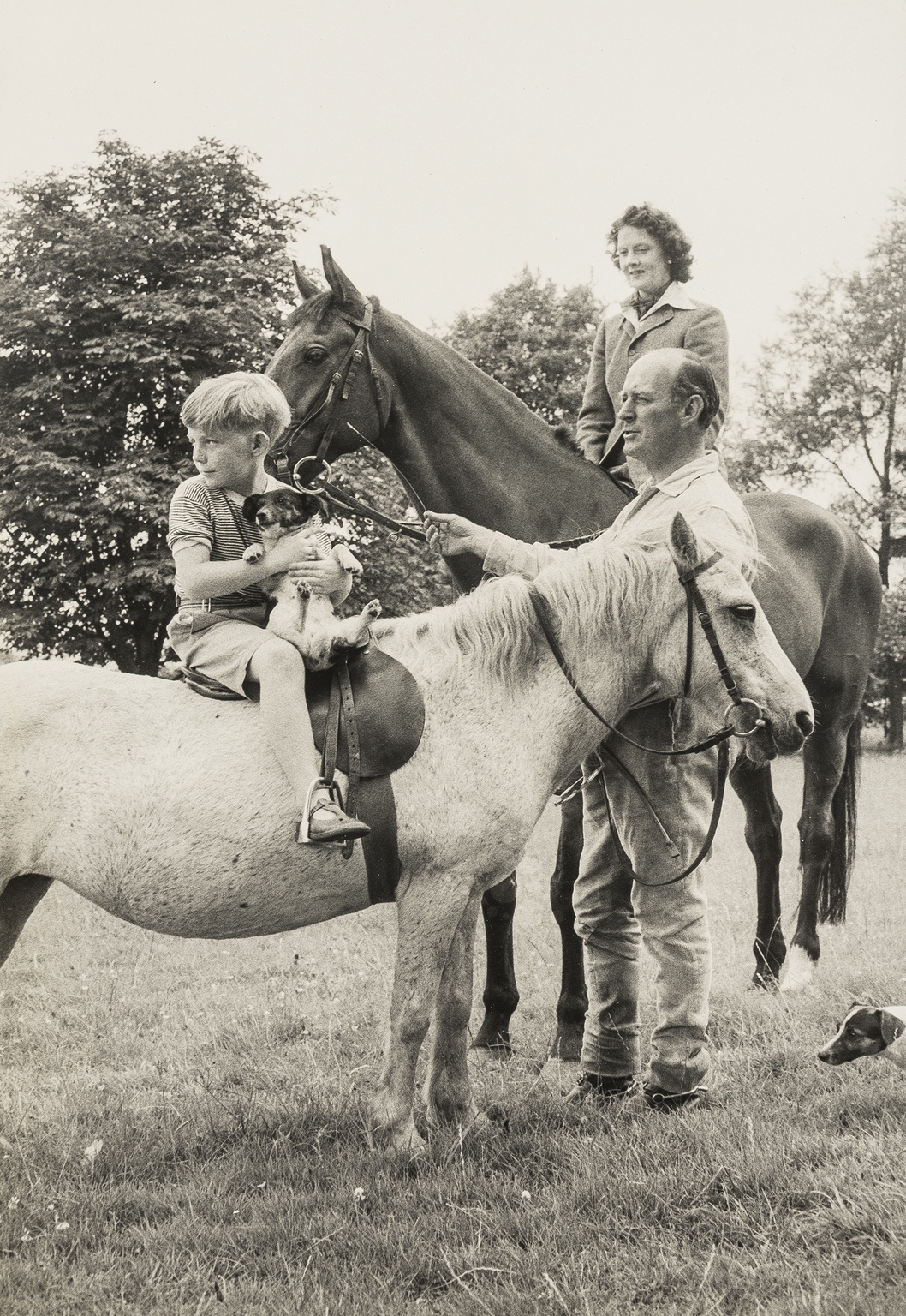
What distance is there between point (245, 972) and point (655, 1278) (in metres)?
4.21

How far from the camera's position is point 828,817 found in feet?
22.4

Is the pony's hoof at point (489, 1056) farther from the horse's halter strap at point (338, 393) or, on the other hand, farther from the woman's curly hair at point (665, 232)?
the woman's curly hair at point (665, 232)

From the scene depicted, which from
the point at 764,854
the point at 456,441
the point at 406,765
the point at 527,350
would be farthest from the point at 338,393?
the point at 527,350

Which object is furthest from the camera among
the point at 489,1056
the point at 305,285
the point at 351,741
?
the point at 305,285

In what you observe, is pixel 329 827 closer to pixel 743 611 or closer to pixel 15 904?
pixel 15 904

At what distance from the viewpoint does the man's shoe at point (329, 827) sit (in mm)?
2910

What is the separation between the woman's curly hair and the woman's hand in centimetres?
181

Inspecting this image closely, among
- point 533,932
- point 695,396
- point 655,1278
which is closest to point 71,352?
point 533,932

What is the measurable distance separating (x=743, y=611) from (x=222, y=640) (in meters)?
1.57

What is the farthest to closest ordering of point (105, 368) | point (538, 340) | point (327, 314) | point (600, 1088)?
point (538, 340), point (105, 368), point (327, 314), point (600, 1088)

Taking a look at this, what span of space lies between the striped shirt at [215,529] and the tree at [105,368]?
16.1m

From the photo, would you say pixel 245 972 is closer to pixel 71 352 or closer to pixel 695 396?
pixel 695 396

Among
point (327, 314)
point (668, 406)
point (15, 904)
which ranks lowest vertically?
point (15, 904)

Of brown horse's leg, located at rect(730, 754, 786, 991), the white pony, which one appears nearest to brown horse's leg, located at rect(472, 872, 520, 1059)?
the white pony
